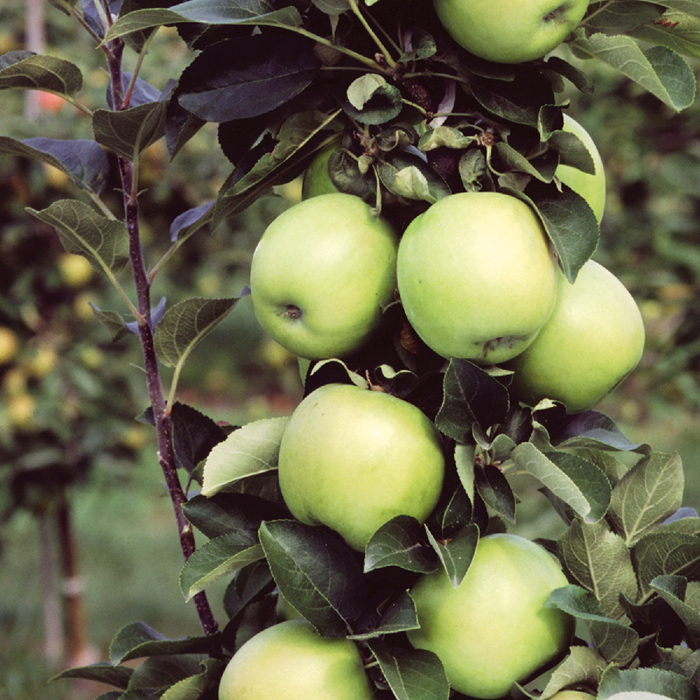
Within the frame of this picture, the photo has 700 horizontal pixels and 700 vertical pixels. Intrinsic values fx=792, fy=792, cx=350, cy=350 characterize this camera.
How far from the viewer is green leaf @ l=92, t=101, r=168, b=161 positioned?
2.54 ft

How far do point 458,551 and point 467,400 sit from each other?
13 centimetres

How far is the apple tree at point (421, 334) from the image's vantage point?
664mm

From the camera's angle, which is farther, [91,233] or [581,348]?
[91,233]

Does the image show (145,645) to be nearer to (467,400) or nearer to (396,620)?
(396,620)

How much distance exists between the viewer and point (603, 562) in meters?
0.72

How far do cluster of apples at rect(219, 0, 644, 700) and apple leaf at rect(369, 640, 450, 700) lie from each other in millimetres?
29

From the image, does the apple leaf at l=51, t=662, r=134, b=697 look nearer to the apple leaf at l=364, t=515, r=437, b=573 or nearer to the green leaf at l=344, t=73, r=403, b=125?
the apple leaf at l=364, t=515, r=437, b=573

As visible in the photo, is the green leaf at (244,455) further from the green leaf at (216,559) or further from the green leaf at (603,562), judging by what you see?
the green leaf at (603,562)

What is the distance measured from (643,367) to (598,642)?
215cm

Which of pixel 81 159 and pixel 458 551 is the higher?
pixel 81 159

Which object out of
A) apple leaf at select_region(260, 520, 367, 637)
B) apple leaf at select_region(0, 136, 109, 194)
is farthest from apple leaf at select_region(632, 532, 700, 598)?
apple leaf at select_region(0, 136, 109, 194)

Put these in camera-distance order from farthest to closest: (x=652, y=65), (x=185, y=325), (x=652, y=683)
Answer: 1. (x=185, y=325)
2. (x=652, y=65)
3. (x=652, y=683)

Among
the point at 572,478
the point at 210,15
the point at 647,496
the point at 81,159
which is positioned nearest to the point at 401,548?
the point at 572,478

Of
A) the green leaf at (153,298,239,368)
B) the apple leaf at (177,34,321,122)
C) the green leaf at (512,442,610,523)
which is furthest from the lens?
the green leaf at (153,298,239,368)
